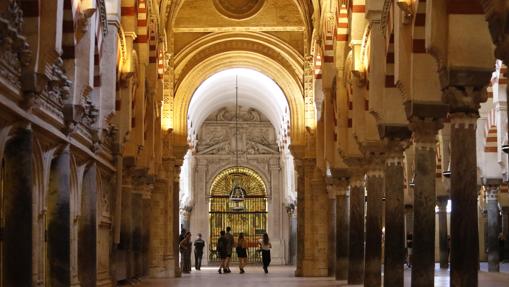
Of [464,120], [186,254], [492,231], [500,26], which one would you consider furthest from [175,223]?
[500,26]

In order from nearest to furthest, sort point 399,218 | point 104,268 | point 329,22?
point 399,218 < point 104,268 < point 329,22

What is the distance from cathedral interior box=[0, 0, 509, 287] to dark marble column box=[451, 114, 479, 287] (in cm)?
2

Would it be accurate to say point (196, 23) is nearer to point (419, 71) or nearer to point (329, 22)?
point (329, 22)

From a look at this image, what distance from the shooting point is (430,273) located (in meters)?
11.0

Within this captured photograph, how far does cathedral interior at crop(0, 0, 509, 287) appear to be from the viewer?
9.26 m

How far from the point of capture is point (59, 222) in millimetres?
11172

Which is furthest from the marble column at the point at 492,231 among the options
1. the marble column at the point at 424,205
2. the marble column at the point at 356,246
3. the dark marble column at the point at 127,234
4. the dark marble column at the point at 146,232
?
the marble column at the point at 424,205

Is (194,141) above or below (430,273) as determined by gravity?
above

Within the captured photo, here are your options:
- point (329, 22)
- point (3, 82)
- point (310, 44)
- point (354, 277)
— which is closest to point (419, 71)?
point (3, 82)

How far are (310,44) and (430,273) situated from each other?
12506 mm

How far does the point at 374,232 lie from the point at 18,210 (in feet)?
23.6

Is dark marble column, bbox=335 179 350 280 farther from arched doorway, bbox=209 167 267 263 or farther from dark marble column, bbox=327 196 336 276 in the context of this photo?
arched doorway, bbox=209 167 267 263

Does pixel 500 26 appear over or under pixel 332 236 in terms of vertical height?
over

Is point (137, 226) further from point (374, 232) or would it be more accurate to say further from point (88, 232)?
point (374, 232)
